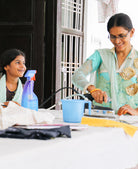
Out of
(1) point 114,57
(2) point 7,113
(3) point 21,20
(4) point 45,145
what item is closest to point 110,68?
(1) point 114,57

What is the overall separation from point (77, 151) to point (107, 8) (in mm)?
3829

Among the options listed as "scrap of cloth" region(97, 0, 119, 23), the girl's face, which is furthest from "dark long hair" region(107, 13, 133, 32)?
"scrap of cloth" region(97, 0, 119, 23)

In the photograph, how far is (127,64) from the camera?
7.43 ft

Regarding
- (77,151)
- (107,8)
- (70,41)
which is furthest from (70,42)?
(77,151)

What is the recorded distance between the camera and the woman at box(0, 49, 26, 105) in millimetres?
2410

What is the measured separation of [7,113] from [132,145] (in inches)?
22.1

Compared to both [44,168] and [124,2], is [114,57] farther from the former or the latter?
[124,2]

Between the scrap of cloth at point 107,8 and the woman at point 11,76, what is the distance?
7.24 ft

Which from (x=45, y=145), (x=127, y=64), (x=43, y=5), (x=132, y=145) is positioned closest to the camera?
(x=45, y=145)

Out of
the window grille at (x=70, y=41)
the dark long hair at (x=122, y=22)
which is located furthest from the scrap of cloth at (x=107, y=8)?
the dark long hair at (x=122, y=22)

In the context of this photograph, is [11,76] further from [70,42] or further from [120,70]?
[70,42]

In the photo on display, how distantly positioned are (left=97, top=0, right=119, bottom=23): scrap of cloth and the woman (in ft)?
7.24

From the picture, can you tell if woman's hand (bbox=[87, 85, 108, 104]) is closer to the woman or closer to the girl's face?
the woman

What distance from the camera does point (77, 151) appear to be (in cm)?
102
